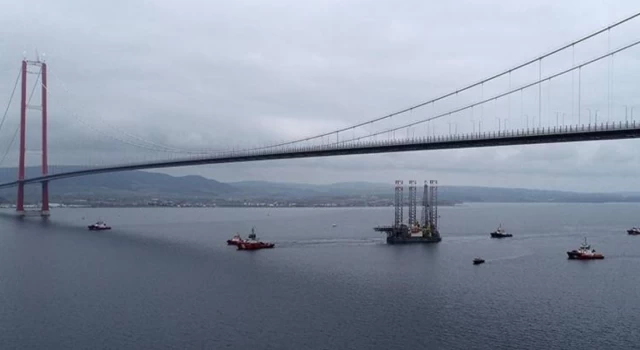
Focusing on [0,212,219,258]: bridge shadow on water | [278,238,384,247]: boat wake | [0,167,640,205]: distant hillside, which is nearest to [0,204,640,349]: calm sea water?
[0,212,219,258]: bridge shadow on water

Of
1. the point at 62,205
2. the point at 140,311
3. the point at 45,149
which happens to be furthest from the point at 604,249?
the point at 62,205

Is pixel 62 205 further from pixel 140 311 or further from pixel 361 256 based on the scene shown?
pixel 140 311

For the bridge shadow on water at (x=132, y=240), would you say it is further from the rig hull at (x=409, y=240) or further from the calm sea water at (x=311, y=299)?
the rig hull at (x=409, y=240)

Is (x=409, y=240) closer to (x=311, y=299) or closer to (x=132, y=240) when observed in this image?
(x=132, y=240)

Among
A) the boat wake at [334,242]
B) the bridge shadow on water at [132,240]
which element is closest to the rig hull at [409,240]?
the boat wake at [334,242]

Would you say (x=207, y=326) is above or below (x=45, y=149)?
below

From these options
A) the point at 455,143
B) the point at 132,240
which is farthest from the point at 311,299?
the point at 132,240

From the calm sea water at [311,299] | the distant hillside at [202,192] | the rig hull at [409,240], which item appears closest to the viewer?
the calm sea water at [311,299]

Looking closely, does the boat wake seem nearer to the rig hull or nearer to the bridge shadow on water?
the rig hull
